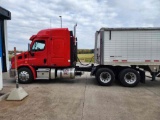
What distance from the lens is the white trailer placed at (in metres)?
10.8

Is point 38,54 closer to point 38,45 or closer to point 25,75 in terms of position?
point 38,45

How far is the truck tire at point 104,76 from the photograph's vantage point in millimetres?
11133

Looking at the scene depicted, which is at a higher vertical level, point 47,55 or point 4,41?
point 4,41

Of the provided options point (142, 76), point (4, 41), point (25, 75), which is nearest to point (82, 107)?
point (142, 76)

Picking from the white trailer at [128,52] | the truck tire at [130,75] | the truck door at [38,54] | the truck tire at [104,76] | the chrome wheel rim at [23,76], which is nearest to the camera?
the white trailer at [128,52]

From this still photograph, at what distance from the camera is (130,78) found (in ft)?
36.7

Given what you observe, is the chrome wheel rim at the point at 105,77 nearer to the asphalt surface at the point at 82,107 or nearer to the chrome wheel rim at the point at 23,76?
the asphalt surface at the point at 82,107

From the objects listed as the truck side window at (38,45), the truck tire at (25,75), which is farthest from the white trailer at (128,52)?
the truck tire at (25,75)

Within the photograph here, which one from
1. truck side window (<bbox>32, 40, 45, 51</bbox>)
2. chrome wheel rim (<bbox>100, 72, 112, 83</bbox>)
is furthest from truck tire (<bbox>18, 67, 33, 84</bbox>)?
chrome wheel rim (<bbox>100, 72, 112, 83</bbox>)

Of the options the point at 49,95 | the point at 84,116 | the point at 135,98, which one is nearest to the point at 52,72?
the point at 49,95

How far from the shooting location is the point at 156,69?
11008mm

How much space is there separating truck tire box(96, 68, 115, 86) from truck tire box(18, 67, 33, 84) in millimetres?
3702

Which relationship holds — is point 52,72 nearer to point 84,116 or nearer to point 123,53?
point 123,53

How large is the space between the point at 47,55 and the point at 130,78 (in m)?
4.60
